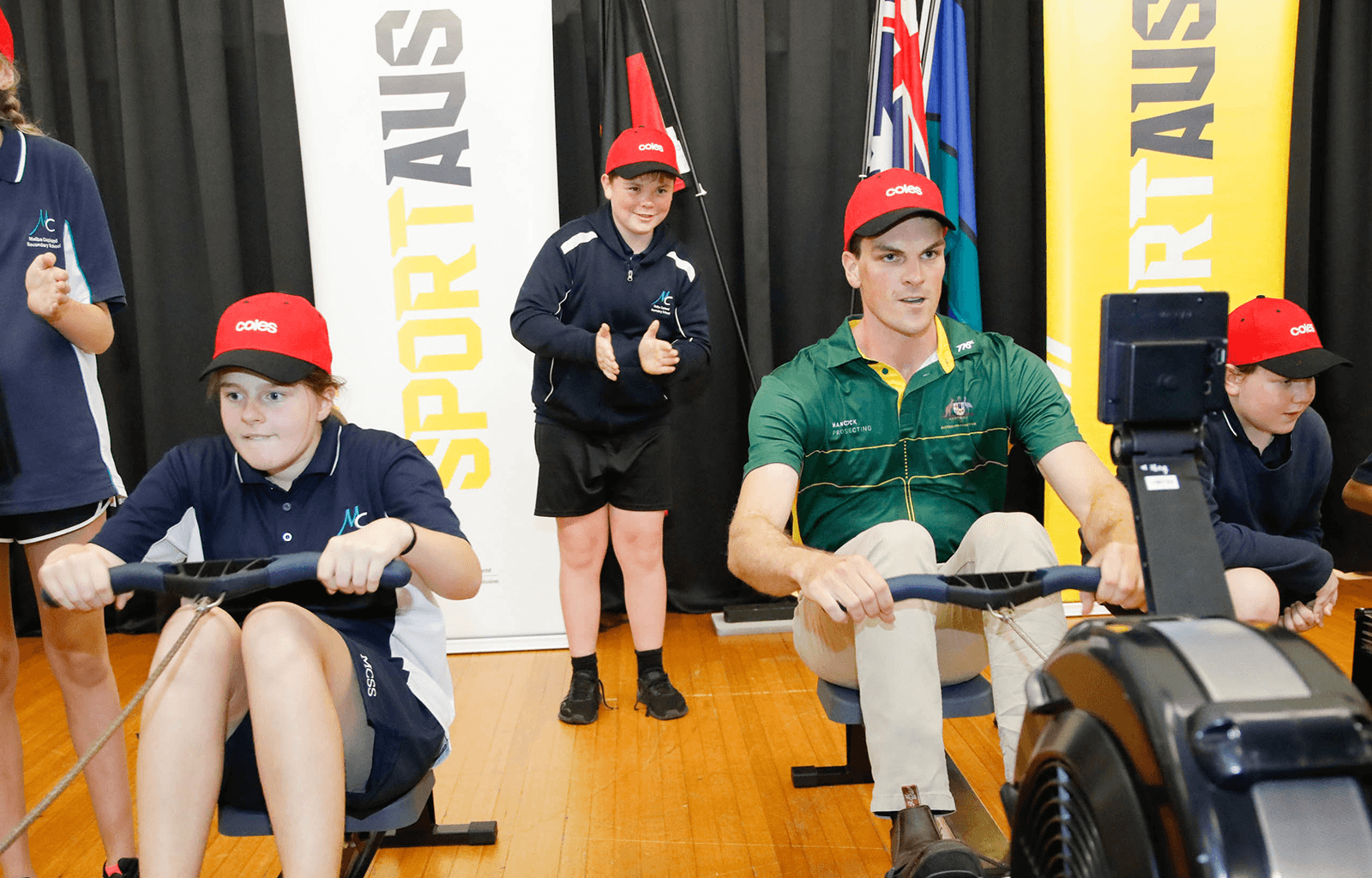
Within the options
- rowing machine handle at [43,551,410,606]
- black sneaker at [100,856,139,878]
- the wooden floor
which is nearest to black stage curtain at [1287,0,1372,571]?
the wooden floor

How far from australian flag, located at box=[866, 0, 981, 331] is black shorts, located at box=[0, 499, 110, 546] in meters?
2.53

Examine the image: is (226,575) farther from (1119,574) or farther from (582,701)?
(582,701)

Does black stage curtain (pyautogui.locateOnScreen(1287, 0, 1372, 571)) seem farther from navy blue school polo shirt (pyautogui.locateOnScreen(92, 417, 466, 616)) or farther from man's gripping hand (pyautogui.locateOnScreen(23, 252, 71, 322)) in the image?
man's gripping hand (pyautogui.locateOnScreen(23, 252, 71, 322))

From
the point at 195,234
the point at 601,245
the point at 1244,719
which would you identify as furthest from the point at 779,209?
the point at 1244,719

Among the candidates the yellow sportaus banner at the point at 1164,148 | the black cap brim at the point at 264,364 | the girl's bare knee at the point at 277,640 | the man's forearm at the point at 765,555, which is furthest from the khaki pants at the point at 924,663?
the yellow sportaus banner at the point at 1164,148

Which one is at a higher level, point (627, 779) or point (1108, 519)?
point (1108, 519)

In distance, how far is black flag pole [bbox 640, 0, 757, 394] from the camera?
11.0ft

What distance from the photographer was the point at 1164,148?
3.19 m

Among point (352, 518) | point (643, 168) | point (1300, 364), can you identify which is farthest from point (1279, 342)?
point (352, 518)

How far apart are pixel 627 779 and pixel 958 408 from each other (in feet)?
3.93

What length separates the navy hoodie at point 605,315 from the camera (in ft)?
9.04

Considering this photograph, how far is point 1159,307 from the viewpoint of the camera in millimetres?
976

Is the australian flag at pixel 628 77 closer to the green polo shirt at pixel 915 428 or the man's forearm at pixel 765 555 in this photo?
the green polo shirt at pixel 915 428

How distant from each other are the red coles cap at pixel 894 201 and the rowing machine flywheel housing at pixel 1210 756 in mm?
1086
